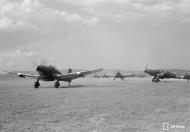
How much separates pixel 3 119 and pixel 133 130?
552 centimetres

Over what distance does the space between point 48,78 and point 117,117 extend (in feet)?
79.8

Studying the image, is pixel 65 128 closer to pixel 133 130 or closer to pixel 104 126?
pixel 104 126

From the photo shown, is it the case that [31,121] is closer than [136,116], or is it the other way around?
[31,121]

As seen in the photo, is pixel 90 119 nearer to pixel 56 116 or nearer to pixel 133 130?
pixel 56 116

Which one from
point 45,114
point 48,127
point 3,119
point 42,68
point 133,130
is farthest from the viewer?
point 42,68

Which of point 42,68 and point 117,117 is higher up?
point 42,68

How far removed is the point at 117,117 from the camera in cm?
1078

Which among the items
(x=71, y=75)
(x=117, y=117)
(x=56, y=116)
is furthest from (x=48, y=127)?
(x=71, y=75)

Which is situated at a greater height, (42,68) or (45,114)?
(42,68)

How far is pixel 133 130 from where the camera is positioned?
838 centimetres

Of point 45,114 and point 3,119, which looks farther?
point 45,114

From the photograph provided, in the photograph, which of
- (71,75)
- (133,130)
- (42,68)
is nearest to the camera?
(133,130)

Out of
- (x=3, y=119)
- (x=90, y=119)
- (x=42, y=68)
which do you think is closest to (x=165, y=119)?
(x=90, y=119)

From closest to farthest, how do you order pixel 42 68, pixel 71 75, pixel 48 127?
pixel 48 127 → pixel 42 68 → pixel 71 75
